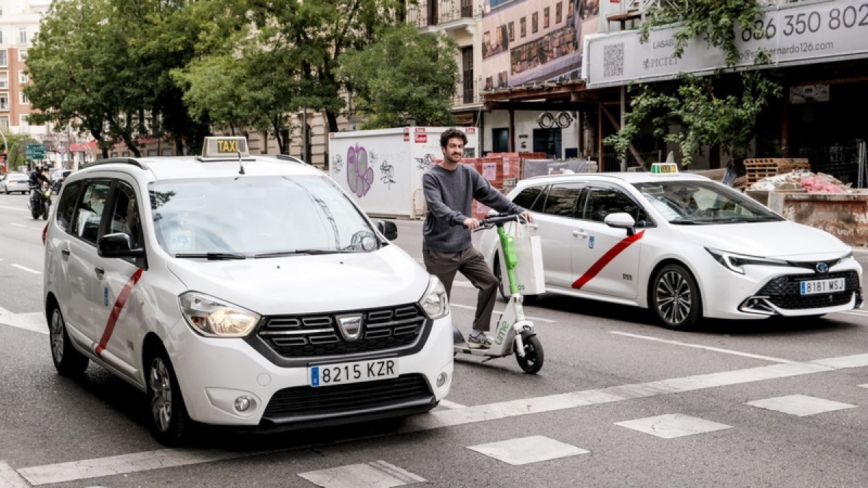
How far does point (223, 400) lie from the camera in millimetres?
5781

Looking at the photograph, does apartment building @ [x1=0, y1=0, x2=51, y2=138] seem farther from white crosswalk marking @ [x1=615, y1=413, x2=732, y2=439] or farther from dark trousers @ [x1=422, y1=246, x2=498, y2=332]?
white crosswalk marking @ [x1=615, y1=413, x2=732, y2=439]

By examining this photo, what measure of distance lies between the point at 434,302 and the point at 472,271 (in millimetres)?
2246

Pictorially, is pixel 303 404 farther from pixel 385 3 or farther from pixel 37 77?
pixel 37 77

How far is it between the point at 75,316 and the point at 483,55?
32.5 m

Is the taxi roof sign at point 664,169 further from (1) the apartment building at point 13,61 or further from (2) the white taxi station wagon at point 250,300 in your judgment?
(1) the apartment building at point 13,61

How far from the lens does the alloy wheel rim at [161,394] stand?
242 inches

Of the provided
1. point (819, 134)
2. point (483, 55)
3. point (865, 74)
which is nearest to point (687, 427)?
point (865, 74)

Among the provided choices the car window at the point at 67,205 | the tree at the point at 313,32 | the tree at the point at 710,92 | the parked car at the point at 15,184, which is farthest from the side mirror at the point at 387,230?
the parked car at the point at 15,184

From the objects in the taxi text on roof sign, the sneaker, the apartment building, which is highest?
the apartment building

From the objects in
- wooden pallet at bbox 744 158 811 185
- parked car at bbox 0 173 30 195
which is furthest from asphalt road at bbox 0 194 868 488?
parked car at bbox 0 173 30 195

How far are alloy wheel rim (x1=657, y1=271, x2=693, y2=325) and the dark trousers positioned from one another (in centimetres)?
247

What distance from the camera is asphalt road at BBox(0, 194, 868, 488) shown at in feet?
18.5

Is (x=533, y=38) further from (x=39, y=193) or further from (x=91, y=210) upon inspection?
(x=91, y=210)

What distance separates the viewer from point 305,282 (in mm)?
6098
